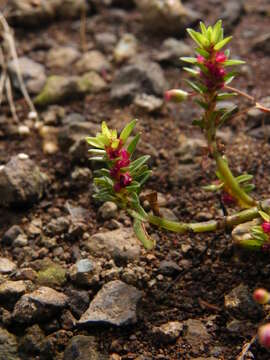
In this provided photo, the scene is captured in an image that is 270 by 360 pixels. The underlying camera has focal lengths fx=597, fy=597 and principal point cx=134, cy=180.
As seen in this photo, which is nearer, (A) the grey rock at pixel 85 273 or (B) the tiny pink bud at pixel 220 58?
(B) the tiny pink bud at pixel 220 58

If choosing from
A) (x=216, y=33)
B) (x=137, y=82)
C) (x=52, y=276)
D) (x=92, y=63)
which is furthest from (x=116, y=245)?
(x=92, y=63)

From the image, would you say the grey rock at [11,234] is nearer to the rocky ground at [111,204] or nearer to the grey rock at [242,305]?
the rocky ground at [111,204]

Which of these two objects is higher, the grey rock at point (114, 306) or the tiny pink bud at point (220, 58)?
the tiny pink bud at point (220, 58)

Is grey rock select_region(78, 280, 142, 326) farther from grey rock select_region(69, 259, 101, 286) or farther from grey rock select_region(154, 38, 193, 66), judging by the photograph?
grey rock select_region(154, 38, 193, 66)

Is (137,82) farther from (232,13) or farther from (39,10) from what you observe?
(39,10)

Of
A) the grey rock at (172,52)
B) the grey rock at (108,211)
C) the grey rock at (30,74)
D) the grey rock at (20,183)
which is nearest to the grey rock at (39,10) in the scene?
the grey rock at (30,74)

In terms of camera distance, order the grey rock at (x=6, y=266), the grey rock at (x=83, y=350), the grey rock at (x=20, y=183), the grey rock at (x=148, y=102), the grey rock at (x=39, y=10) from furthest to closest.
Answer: the grey rock at (x=39, y=10), the grey rock at (x=148, y=102), the grey rock at (x=20, y=183), the grey rock at (x=6, y=266), the grey rock at (x=83, y=350)

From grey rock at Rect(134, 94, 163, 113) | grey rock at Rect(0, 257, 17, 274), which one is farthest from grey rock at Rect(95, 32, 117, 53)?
grey rock at Rect(0, 257, 17, 274)
